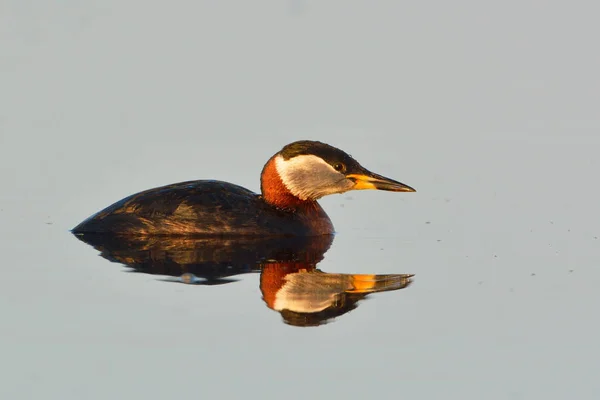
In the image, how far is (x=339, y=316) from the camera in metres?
9.98

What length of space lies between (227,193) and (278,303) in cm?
386

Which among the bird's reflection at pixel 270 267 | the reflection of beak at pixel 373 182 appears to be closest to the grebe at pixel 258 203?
the reflection of beak at pixel 373 182

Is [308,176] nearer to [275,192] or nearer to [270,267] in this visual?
[275,192]

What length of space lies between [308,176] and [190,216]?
5.29ft

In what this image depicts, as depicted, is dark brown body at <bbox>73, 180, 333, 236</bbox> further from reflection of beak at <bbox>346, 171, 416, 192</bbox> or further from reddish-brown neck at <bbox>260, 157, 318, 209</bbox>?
reflection of beak at <bbox>346, 171, 416, 192</bbox>

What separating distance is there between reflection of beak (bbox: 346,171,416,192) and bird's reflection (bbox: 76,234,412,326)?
2.75ft

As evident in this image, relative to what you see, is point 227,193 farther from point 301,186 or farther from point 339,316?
point 339,316

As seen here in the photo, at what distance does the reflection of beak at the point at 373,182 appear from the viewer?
14305 millimetres

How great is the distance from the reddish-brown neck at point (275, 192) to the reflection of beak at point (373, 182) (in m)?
0.66

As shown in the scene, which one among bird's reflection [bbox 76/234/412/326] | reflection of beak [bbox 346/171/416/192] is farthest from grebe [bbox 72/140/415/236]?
bird's reflection [bbox 76/234/412/326]

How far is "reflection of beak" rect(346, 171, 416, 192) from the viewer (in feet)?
46.9

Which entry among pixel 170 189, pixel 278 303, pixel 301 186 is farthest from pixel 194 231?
pixel 278 303

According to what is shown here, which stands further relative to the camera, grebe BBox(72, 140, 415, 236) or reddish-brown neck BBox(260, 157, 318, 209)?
reddish-brown neck BBox(260, 157, 318, 209)

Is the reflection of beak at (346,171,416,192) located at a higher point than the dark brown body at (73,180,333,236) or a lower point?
higher
